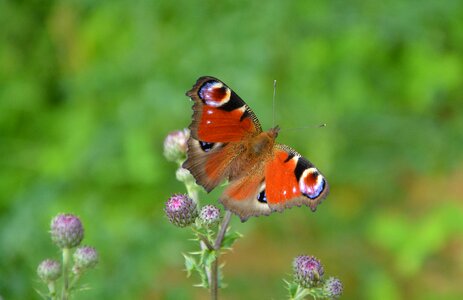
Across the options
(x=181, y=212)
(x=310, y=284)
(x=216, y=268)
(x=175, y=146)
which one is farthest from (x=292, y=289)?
(x=175, y=146)

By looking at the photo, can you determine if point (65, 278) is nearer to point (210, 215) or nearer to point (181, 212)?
point (181, 212)

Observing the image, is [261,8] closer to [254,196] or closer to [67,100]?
[67,100]

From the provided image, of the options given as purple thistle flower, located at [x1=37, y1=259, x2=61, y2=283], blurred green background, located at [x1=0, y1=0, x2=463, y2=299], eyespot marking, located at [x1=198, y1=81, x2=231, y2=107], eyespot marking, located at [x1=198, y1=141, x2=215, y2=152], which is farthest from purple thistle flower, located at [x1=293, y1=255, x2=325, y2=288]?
blurred green background, located at [x1=0, y1=0, x2=463, y2=299]

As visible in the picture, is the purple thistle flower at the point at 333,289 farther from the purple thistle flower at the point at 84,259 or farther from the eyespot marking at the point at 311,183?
the purple thistle flower at the point at 84,259

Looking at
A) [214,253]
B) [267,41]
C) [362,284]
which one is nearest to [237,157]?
[214,253]

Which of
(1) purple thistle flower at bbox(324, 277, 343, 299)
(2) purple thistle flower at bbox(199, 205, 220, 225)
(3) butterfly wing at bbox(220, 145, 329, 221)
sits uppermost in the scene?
(3) butterfly wing at bbox(220, 145, 329, 221)

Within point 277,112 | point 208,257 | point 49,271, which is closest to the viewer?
point 208,257

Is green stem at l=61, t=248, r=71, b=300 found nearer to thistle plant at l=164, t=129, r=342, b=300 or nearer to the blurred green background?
thistle plant at l=164, t=129, r=342, b=300
